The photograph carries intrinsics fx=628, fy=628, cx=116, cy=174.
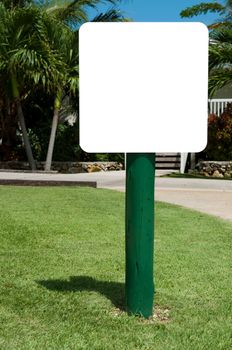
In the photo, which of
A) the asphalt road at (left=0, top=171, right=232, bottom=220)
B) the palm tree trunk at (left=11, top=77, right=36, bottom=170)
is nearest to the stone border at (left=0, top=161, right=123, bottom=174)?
the palm tree trunk at (left=11, top=77, right=36, bottom=170)

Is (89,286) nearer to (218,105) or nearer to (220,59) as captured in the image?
(220,59)

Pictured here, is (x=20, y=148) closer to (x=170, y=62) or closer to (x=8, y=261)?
(x=8, y=261)

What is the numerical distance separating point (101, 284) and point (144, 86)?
177 cm

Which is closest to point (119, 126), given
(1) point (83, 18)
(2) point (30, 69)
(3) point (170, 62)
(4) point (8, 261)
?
(3) point (170, 62)

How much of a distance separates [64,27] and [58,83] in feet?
5.22

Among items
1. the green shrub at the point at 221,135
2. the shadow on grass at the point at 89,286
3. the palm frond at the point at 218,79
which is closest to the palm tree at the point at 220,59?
the palm frond at the point at 218,79

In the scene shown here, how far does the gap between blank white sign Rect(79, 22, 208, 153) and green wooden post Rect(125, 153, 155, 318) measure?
0.45ft

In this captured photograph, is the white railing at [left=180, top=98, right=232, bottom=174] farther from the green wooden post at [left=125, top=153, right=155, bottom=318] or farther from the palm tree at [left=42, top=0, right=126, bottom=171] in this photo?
the green wooden post at [left=125, top=153, right=155, bottom=318]

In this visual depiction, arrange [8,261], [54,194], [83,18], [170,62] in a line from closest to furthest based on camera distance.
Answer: [170,62] → [8,261] → [54,194] → [83,18]

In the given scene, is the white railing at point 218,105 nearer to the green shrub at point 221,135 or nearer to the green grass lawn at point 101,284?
the green shrub at point 221,135

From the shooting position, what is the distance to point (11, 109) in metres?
20.7

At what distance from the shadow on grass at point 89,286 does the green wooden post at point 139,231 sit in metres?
0.41

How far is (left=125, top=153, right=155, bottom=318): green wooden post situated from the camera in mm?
4090

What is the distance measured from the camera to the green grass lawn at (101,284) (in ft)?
12.4
